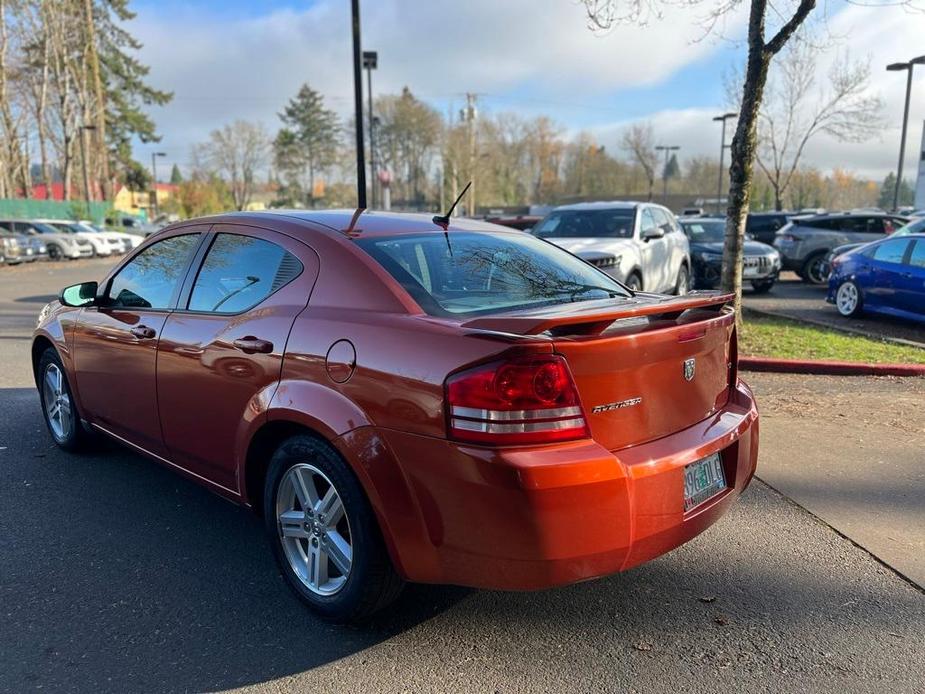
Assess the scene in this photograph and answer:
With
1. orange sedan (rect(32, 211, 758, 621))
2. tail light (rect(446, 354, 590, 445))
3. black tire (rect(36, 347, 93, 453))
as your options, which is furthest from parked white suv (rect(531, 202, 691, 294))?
tail light (rect(446, 354, 590, 445))

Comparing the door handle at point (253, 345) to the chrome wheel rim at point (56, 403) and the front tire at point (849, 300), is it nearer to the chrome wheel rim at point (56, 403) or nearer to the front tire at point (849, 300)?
the chrome wheel rim at point (56, 403)

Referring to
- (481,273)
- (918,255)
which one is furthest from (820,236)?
(481,273)

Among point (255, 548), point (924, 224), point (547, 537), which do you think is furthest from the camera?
point (924, 224)

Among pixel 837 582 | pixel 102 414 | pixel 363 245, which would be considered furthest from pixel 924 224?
pixel 102 414

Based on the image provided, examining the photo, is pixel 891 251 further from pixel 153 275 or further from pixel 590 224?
pixel 153 275

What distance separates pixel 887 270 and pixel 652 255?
3257mm

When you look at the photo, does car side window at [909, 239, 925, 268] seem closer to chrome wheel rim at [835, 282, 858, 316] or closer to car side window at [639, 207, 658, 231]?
chrome wheel rim at [835, 282, 858, 316]

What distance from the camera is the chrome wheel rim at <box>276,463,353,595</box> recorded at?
2.84 m

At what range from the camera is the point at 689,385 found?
286 cm

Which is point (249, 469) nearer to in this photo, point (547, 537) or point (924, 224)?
point (547, 537)

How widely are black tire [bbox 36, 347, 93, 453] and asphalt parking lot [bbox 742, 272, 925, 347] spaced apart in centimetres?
900

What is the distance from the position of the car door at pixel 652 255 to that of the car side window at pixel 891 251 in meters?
2.96

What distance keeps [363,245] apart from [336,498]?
1098 mm

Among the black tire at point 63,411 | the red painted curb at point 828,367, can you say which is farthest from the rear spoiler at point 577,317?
the red painted curb at point 828,367
